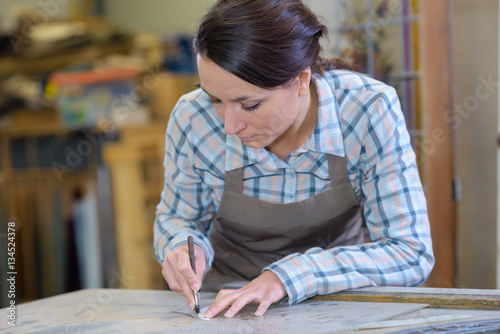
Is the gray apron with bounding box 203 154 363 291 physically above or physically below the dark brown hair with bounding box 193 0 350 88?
below

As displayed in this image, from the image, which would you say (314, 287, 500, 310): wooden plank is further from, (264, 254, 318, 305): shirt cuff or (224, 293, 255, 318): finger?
(224, 293, 255, 318): finger

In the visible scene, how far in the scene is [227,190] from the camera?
164 cm

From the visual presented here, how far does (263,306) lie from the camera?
1.29 metres

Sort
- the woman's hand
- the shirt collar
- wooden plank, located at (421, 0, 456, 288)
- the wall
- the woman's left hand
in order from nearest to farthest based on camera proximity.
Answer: the woman's left hand < the woman's hand < the shirt collar < wooden plank, located at (421, 0, 456, 288) < the wall

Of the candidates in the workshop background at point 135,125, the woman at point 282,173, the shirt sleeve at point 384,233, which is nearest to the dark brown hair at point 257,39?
the woman at point 282,173

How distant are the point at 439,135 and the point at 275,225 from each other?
140cm

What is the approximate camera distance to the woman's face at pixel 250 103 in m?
1.33

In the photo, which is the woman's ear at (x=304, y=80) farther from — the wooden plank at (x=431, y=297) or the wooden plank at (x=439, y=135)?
the wooden plank at (x=439, y=135)

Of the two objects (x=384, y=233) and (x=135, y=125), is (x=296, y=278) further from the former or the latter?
(x=135, y=125)

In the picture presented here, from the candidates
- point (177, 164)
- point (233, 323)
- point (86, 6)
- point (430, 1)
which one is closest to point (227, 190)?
point (177, 164)

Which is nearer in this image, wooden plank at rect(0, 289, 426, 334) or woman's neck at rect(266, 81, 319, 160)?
wooden plank at rect(0, 289, 426, 334)

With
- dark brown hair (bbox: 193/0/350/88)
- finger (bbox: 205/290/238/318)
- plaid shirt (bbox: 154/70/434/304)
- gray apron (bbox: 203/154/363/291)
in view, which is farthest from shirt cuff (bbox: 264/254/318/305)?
dark brown hair (bbox: 193/0/350/88)

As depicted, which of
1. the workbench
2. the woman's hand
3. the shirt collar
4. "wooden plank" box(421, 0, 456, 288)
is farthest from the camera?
"wooden plank" box(421, 0, 456, 288)

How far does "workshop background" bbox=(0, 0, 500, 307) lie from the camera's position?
2.75 m
